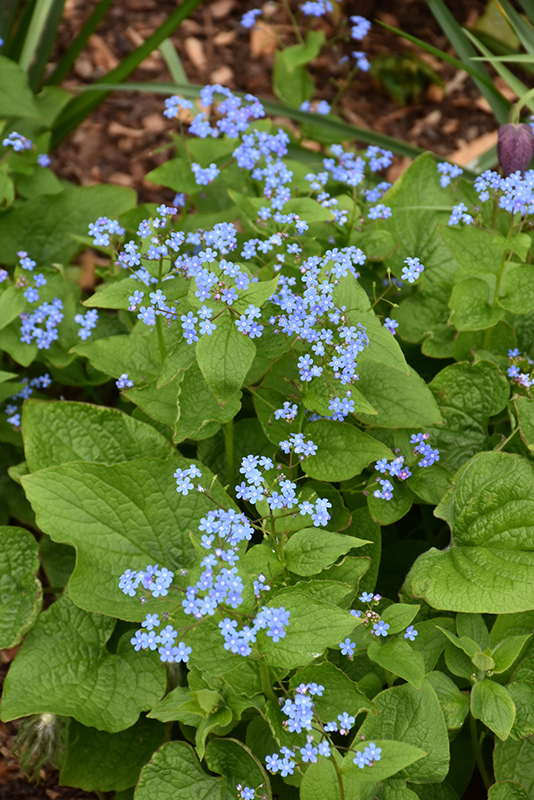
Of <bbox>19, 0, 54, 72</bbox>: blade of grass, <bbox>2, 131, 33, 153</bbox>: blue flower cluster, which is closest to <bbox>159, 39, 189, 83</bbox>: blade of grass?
<bbox>19, 0, 54, 72</bbox>: blade of grass

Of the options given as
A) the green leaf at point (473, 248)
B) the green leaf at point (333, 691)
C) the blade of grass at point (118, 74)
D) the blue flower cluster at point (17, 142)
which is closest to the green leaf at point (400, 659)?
the green leaf at point (333, 691)

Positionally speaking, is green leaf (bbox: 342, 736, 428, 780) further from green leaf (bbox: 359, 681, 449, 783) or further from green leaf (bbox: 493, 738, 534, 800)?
green leaf (bbox: 493, 738, 534, 800)

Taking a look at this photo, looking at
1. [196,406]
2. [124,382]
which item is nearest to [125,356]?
[124,382]

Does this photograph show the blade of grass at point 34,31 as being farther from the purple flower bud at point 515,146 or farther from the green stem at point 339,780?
the green stem at point 339,780

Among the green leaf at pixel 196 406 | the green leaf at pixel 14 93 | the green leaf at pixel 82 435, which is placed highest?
the green leaf at pixel 14 93

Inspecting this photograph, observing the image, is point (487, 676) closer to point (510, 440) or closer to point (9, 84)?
point (510, 440)

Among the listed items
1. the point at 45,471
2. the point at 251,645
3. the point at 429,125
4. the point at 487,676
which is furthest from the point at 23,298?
the point at 429,125
